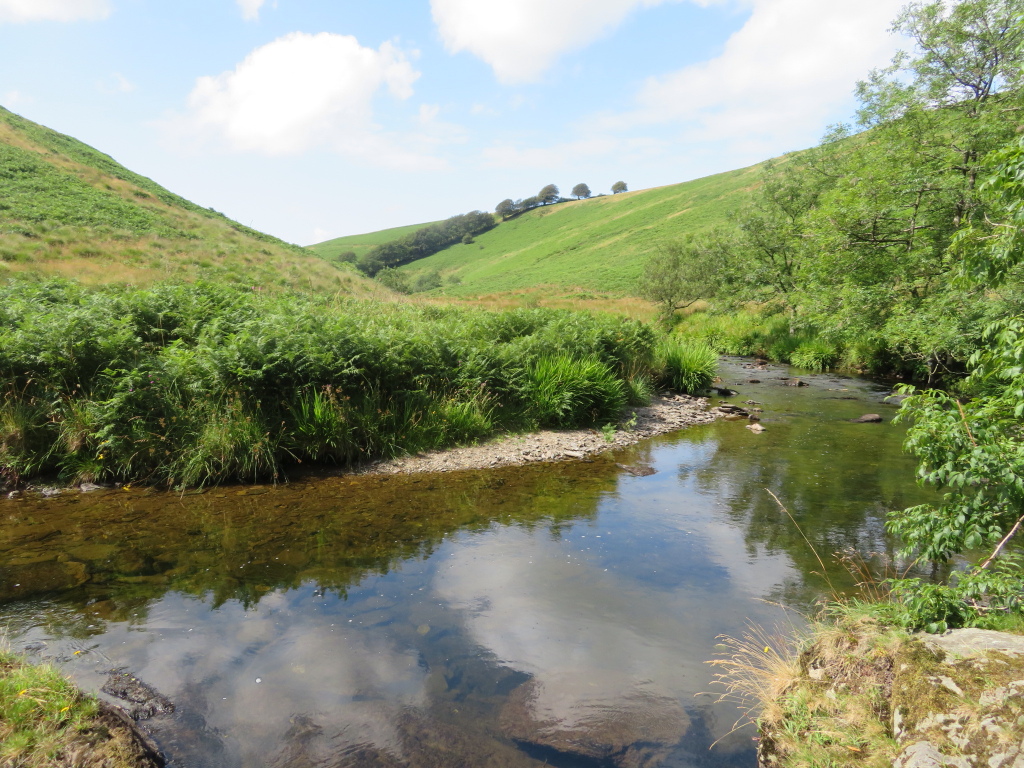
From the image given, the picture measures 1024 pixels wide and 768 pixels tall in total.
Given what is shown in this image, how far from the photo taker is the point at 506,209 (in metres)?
168

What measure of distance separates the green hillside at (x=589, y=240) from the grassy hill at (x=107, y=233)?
83.7 ft

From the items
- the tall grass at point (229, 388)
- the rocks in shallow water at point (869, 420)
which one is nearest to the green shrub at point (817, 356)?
the rocks in shallow water at point (869, 420)

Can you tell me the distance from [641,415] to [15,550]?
13870 millimetres

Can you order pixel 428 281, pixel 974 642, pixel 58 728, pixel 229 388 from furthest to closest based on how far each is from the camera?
pixel 428 281
pixel 229 388
pixel 974 642
pixel 58 728

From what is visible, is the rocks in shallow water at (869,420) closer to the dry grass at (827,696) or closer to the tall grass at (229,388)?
the tall grass at (229,388)

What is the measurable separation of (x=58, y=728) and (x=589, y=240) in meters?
107

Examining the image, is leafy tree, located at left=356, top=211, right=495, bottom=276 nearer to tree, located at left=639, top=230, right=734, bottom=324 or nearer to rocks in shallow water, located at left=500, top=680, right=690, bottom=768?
tree, located at left=639, top=230, right=734, bottom=324

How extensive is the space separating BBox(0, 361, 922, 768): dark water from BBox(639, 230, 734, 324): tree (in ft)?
101

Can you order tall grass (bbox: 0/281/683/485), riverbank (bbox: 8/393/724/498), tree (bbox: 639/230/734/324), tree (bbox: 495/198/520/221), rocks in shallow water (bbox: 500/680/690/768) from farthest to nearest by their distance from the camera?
tree (bbox: 495/198/520/221), tree (bbox: 639/230/734/324), riverbank (bbox: 8/393/724/498), tall grass (bbox: 0/281/683/485), rocks in shallow water (bbox: 500/680/690/768)

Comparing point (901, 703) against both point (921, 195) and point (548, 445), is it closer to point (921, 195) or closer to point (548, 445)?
point (548, 445)

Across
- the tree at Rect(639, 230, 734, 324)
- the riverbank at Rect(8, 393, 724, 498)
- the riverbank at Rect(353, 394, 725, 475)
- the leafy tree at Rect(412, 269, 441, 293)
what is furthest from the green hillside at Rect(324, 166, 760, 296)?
the riverbank at Rect(8, 393, 724, 498)

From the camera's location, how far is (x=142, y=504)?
29.3 feet

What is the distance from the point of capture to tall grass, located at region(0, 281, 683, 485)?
379 inches

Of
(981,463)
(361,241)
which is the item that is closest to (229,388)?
(981,463)
